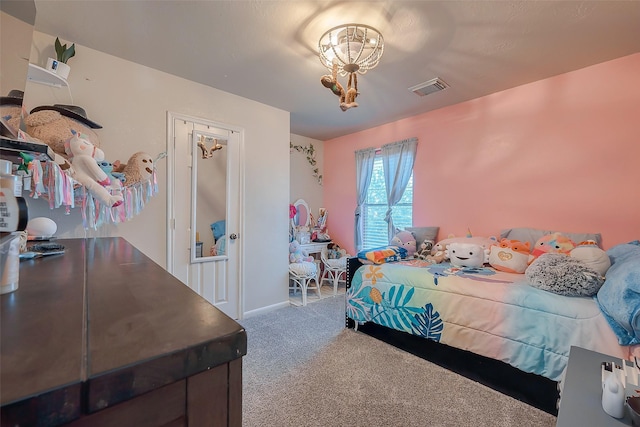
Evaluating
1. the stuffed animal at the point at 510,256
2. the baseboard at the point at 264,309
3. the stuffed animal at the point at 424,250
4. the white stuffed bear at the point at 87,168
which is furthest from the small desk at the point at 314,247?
the white stuffed bear at the point at 87,168

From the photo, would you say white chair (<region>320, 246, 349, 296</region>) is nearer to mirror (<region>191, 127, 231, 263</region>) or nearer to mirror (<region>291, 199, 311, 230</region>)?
mirror (<region>291, 199, 311, 230</region>)

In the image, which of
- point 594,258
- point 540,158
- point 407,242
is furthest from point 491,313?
point 540,158

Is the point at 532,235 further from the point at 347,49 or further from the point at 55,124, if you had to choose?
the point at 55,124

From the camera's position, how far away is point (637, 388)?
969 mm

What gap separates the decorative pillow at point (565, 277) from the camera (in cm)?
164

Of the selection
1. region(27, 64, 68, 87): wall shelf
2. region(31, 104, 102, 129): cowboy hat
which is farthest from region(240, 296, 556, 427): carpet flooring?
region(27, 64, 68, 87): wall shelf

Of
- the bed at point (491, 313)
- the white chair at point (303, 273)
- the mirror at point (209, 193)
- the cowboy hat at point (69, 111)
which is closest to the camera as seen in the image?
the bed at point (491, 313)

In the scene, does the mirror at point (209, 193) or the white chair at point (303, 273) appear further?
the white chair at point (303, 273)

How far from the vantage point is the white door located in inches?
101

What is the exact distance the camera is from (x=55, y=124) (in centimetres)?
174

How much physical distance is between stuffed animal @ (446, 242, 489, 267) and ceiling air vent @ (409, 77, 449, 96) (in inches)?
61.5

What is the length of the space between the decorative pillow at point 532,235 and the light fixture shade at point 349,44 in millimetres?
2124

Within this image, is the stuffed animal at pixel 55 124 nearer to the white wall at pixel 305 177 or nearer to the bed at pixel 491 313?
the bed at pixel 491 313

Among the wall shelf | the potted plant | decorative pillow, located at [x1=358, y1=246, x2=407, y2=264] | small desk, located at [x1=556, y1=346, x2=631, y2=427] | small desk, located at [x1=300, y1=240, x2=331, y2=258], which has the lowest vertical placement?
small desk, located at [x1=556, y1=346, x2=631, y2=427]
